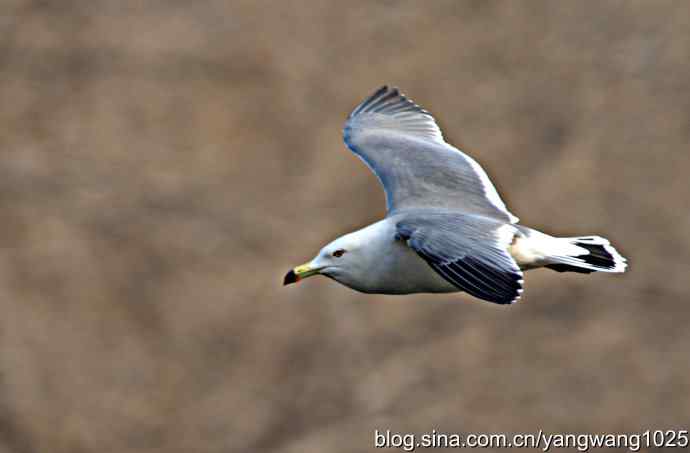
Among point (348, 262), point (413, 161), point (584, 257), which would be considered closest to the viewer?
point (348, 262)

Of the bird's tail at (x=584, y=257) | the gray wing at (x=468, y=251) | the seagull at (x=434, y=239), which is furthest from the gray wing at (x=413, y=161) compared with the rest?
the gray wing at (x=468, y=251)

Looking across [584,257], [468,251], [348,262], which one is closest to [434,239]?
[468,251]

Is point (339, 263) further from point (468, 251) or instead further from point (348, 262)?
point (468, 251)

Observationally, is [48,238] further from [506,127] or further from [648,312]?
[648,312]

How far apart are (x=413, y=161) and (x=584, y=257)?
3.39ft

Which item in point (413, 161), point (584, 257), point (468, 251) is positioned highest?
point (413, 161)

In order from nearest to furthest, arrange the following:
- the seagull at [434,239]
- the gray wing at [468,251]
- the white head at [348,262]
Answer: the gray wing at [468,251] < the seagull at [434,239] < the white head at [348,262]

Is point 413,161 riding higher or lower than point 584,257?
higher

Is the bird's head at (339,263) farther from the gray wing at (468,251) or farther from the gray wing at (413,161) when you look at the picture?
the gray wing at (413,161)

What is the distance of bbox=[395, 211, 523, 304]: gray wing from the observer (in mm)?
5922

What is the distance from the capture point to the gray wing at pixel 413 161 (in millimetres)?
7184

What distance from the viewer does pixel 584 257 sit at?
7.14m

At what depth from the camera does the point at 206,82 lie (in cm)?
1338

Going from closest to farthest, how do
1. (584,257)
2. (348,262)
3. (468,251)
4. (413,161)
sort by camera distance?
(468,251) < (348,262) < (584,257) < (413,161)
